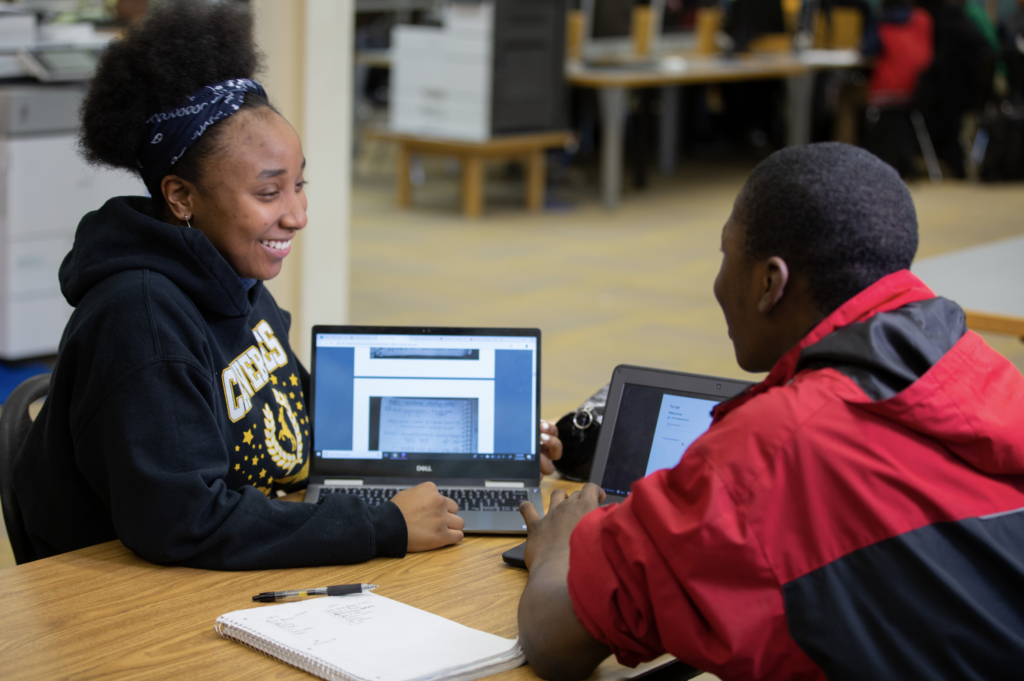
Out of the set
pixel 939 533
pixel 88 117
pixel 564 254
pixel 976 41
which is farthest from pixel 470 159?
pixel 939 533

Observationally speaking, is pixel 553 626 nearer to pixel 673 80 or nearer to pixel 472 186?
pixel 472 186

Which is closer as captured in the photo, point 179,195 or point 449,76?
point 179,195

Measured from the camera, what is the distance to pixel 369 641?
1.17 meters

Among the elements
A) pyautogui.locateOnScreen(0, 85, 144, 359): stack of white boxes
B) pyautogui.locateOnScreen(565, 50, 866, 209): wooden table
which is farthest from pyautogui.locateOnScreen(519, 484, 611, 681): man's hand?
pyautogui.locateOnScreen(565, 50, 866, 209): wooden table

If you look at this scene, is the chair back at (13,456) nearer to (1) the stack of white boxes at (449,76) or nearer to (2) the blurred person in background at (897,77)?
(1) the stack of white boxes at (449,76)

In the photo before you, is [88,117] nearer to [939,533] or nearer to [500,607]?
[500,607]

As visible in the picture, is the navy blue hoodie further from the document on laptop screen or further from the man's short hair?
the man's short hair

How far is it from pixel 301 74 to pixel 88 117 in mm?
2224

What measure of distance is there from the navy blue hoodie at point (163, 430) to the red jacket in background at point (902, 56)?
8.47 metres

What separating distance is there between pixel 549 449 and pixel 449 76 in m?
6.01

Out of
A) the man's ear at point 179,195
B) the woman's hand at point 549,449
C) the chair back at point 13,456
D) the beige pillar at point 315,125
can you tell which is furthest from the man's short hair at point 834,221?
the beige pillar at point 315,125

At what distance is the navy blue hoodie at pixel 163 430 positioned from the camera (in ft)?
4.37

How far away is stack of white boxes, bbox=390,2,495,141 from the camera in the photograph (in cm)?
718

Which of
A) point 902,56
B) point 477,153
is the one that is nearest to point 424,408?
point 477,153
